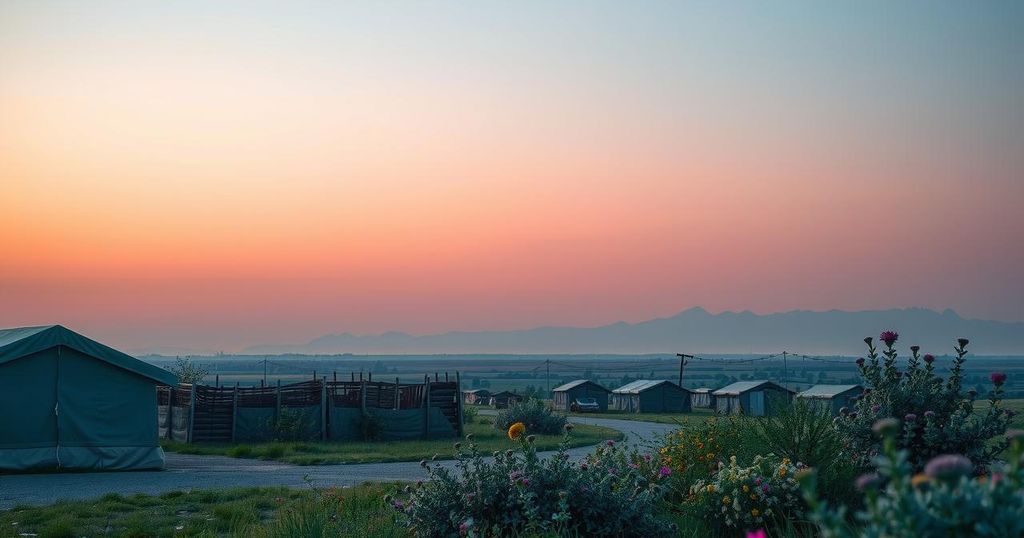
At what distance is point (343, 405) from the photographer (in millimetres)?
31484

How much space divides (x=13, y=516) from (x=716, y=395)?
52.5 meters

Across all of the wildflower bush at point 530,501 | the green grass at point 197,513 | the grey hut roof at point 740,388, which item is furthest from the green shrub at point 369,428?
the grey hut roof at point 740,388

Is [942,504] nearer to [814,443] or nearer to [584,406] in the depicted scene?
[814,443]

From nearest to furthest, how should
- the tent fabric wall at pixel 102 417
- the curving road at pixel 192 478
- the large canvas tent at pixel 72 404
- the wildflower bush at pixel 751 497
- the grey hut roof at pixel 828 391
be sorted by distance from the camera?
the wildflower bush at pixel 751 497, the curving road at pixel 192 478, the large canvas tent at pixel 72 404, the tent fabric wall at pixel 102 417, the grey hut roof at pixel 828 391

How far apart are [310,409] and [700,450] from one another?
1998 centimetres

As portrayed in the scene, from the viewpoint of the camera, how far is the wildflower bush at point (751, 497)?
9.45 m

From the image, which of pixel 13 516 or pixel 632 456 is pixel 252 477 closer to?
pixel 13 516

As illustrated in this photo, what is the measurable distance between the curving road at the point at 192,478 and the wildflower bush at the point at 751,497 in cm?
507

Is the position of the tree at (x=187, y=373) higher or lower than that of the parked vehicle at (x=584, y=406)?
higher

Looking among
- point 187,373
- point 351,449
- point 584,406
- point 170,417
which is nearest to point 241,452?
point 351,449

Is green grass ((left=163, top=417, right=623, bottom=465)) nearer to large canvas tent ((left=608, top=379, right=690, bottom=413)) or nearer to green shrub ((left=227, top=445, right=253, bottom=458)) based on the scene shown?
green shrub ((left=227, top=445, right=253, bottom=458))

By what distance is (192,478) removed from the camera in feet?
63.9

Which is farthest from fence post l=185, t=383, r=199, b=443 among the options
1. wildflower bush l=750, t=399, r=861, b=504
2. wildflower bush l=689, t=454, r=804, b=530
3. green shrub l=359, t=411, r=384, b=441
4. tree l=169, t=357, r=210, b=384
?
wildflower bush l=689, t=454, r=804, b=530

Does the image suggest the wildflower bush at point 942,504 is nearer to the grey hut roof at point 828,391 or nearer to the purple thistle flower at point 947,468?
the purple thistle flower at point 947,468
